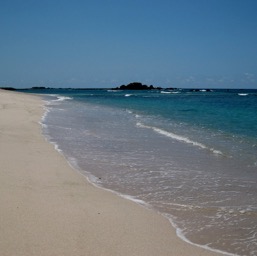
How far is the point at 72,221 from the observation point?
434 cm

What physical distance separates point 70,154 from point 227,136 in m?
7.54

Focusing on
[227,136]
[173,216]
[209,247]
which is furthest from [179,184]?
[227,136]

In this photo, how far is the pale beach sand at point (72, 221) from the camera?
363 cm

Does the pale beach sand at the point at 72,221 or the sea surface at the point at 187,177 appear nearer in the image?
the pale beach sand at the point at 72,221

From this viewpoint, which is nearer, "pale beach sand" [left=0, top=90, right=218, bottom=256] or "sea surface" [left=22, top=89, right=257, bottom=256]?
"pale beach sand" [left=0, top=90, right=218, bottom=256]

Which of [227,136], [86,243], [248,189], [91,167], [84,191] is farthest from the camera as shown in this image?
[227,136]

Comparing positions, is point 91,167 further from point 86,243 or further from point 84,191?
point 86,243

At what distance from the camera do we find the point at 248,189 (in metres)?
6.45

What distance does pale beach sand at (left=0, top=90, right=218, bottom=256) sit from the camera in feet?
11.9

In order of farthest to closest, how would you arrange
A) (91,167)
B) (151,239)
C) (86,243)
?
(91,167) < (151,239) < (86,243)

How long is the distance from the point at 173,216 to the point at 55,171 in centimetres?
299

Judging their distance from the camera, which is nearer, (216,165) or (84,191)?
(84,191)

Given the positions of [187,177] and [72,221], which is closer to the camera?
[72,221]

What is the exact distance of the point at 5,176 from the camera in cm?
617
